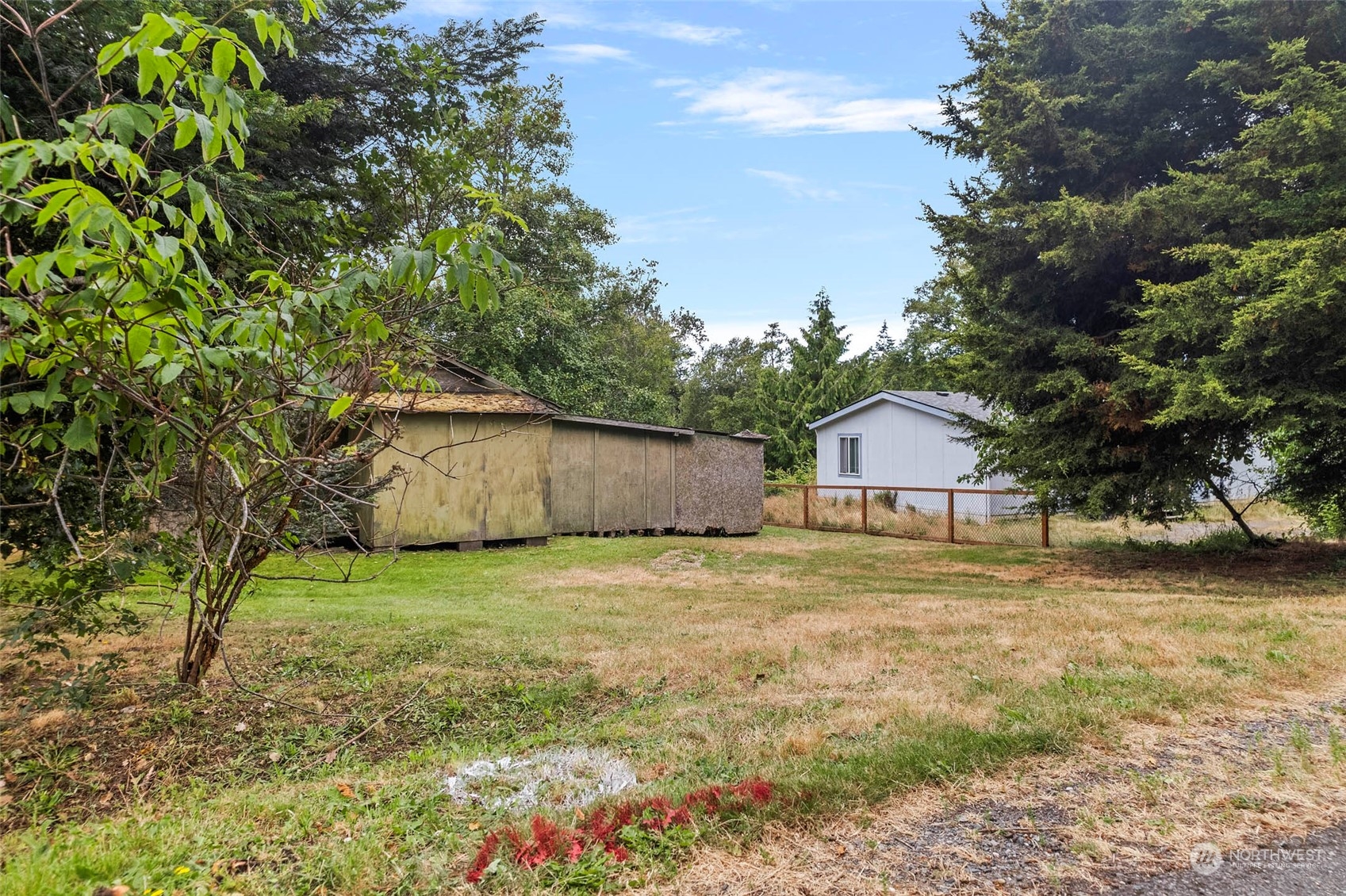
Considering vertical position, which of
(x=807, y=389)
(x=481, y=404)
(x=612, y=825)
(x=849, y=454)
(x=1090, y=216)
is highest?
(x=807, y=389)

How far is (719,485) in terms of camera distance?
14930 mm

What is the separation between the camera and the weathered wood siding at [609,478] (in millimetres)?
Answer: 13203

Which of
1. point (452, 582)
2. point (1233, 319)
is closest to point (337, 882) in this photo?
point (452, 582)

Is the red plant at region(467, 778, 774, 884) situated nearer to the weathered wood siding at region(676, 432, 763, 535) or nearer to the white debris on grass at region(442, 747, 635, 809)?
the white debris on grass at region(442, 747, 635, 809)

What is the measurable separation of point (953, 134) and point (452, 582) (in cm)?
981

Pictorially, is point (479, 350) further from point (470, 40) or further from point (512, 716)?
point (512, 716)

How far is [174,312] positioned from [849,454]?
65.6 feet

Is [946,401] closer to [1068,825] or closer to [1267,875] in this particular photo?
[1068,825]

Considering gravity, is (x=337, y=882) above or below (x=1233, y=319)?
below

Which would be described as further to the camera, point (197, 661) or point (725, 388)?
point (725, 388)

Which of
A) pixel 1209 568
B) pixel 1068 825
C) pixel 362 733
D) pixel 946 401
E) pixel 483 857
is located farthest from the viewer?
pixel 946 401

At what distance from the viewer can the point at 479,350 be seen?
1708 centimetres

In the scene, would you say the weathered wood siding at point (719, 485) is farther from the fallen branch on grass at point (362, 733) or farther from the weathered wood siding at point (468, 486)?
the fallen branch on grass at point (362, 733)

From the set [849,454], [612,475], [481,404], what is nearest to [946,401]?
[849,454]
